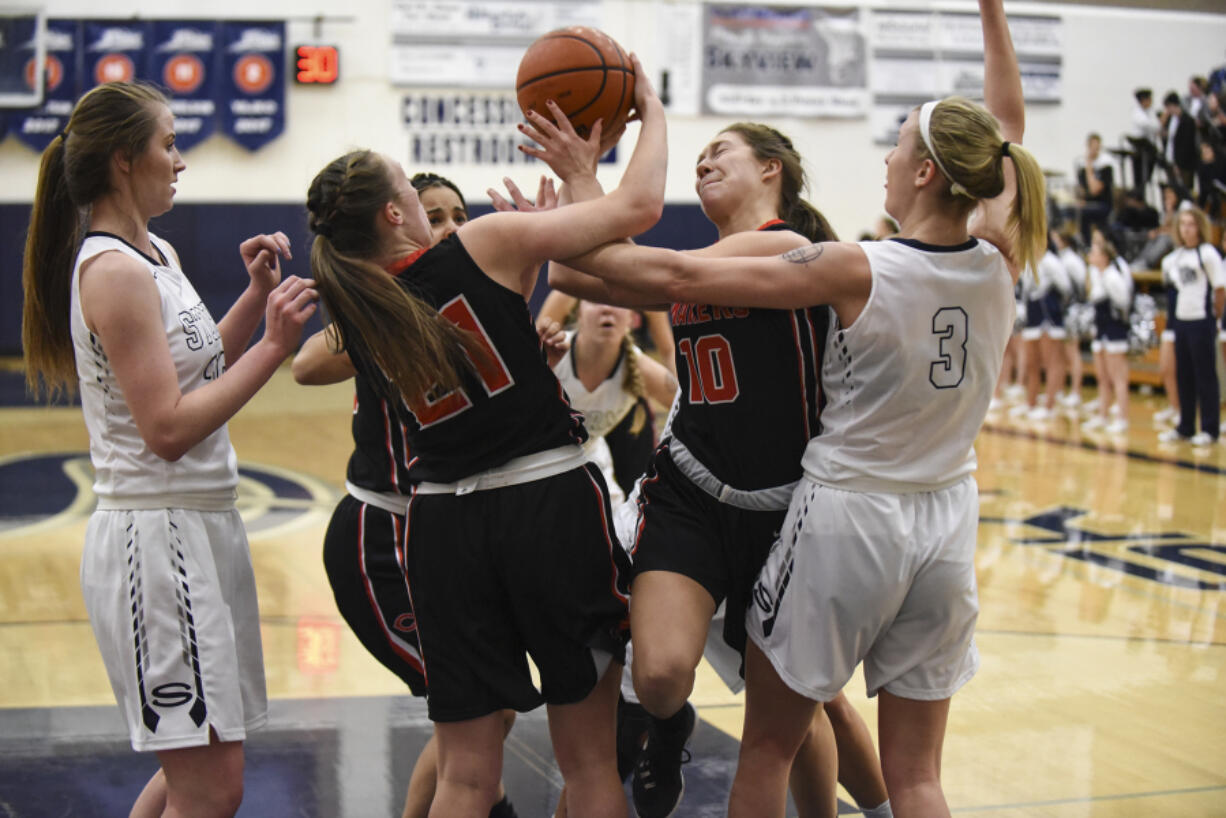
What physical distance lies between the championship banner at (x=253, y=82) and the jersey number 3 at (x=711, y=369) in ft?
49.7

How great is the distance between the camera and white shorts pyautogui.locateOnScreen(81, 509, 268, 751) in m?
2.43

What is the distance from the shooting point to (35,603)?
5660 mm

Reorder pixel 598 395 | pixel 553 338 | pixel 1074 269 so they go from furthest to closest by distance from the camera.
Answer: pixel 1074 269 < pixel 598 395 < pixel 553 338

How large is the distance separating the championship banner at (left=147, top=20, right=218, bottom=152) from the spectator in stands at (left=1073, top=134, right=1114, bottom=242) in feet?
41.2

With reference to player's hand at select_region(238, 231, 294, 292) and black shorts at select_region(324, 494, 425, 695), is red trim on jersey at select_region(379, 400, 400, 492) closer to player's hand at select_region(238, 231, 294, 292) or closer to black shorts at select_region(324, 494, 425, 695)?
black shorts at select_region(324, 494, 425, 695)

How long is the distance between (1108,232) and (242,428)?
1224 cm

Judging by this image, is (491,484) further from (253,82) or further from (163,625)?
(253,82)

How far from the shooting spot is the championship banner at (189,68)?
643 inches

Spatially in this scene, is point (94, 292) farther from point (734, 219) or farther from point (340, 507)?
point (734, 219)

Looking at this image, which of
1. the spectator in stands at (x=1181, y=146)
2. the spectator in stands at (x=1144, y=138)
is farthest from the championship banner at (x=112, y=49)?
the spectator in stands at (x=1181, y=146)

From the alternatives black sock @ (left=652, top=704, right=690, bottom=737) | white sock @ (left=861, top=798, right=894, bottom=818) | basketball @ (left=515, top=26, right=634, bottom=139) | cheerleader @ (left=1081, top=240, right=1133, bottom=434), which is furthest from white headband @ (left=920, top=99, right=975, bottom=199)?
cheerleader @ (left=1081, top=240, right=1133, bottom=434)

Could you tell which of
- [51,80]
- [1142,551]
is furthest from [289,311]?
[51,80]

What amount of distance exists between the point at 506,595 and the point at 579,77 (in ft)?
3.82

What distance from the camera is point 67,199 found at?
261 centimetres
